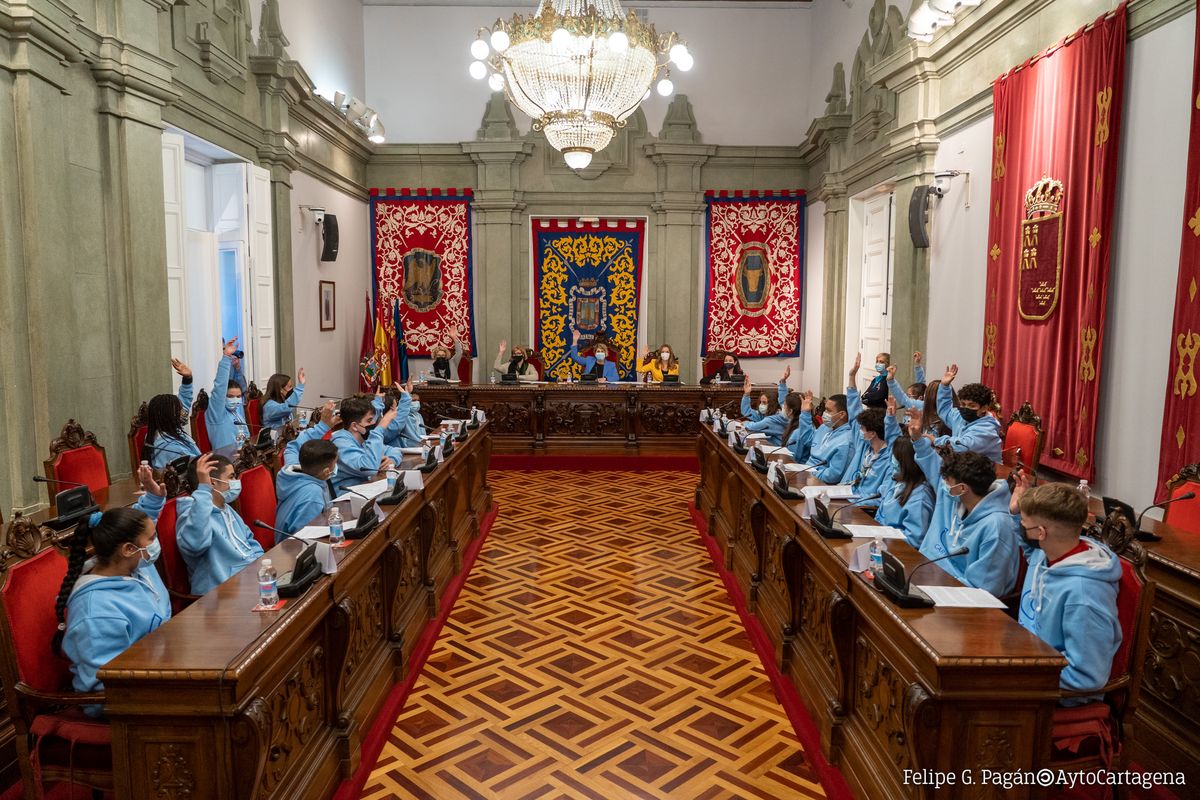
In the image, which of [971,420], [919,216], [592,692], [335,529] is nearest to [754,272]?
[919,216]

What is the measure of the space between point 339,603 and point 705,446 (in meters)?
5.07

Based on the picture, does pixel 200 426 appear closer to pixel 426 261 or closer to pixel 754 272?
pixel 426 261

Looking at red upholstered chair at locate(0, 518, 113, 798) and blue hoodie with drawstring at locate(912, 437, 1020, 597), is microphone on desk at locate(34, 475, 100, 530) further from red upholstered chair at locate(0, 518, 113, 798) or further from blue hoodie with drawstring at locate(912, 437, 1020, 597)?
blue hoodie with drawstring at locate(912, 437, 1020, 597)

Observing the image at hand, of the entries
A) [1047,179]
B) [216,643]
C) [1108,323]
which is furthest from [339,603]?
[1047,179]

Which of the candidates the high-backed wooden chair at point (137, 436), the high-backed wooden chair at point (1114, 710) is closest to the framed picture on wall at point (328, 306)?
the high-backed wooden chair at point (137, 436)

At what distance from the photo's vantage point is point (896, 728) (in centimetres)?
270

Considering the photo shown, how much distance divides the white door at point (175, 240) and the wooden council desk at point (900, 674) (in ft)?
16.7

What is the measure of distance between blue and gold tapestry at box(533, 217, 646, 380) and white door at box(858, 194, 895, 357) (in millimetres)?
3756

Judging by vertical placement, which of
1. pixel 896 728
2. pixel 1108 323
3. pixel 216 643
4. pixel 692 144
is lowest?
pixel 896 728

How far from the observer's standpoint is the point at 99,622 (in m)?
2.47

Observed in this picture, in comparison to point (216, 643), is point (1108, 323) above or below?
above

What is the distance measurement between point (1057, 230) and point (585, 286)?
800 cm

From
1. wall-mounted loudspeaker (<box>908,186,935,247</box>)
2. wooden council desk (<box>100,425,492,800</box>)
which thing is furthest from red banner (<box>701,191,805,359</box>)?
wooden council desk (<box>100,425,492,800</box>)

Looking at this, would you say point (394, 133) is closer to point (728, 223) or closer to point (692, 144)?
point (692, 144)
